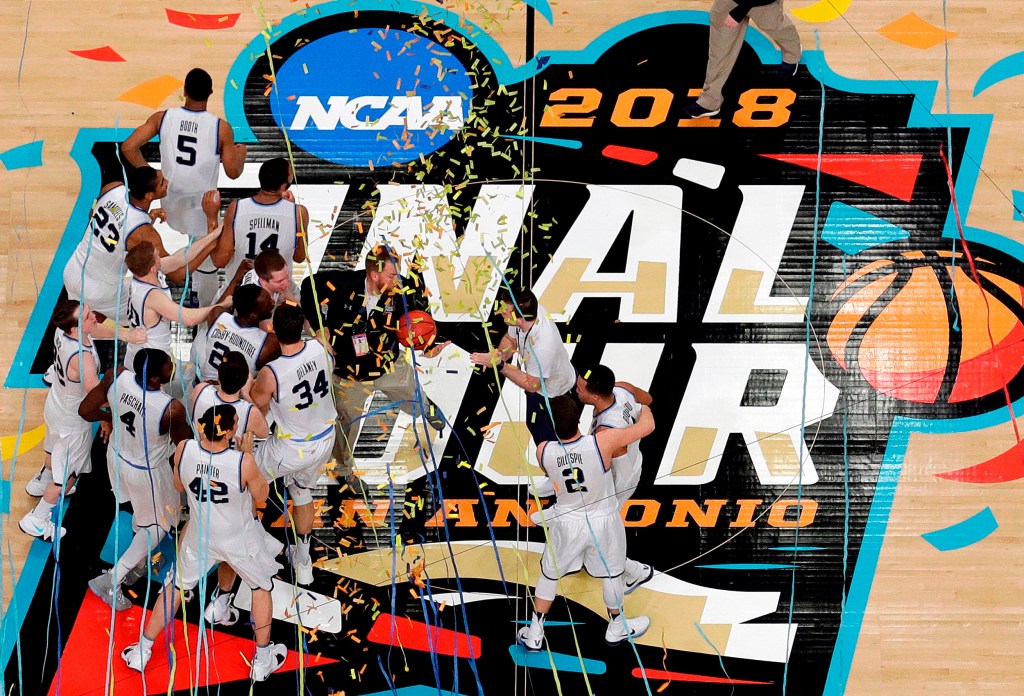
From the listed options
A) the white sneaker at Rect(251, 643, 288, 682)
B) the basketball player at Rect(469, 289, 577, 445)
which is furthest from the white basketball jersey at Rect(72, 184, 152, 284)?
the white sneaker at Rect(251, 643, 288, 682)

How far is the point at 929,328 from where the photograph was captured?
7117mm

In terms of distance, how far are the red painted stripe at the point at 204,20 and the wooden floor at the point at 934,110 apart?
1.8 inches

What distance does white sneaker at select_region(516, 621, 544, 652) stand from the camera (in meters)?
6.28

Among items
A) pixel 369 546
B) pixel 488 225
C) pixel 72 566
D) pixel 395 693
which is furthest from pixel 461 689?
pixel 488 225

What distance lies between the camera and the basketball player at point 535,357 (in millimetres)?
6398

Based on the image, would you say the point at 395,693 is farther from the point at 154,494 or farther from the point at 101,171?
the point at 101,171

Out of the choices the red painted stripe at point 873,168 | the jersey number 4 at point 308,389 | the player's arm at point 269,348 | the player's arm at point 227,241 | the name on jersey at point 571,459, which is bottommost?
the name on jersey at point 571,459

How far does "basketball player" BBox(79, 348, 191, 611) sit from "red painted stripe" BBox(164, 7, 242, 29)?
2.92m

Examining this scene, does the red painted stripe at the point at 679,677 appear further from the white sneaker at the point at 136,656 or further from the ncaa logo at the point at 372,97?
the ncaa logo at the point at 372,97

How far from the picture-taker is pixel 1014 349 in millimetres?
7094

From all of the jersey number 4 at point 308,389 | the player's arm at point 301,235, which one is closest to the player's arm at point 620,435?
the jersey number 4 at point 308,389

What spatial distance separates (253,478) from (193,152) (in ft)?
7.30

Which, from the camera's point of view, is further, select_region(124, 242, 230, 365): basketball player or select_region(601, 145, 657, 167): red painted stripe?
select_region(601, 145, 657, 167): red painted stripe

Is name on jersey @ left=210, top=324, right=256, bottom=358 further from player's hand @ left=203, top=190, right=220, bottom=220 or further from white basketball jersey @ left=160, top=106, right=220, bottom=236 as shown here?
white basketball jersey @ left=160, top=106, right=220, bottom=236
